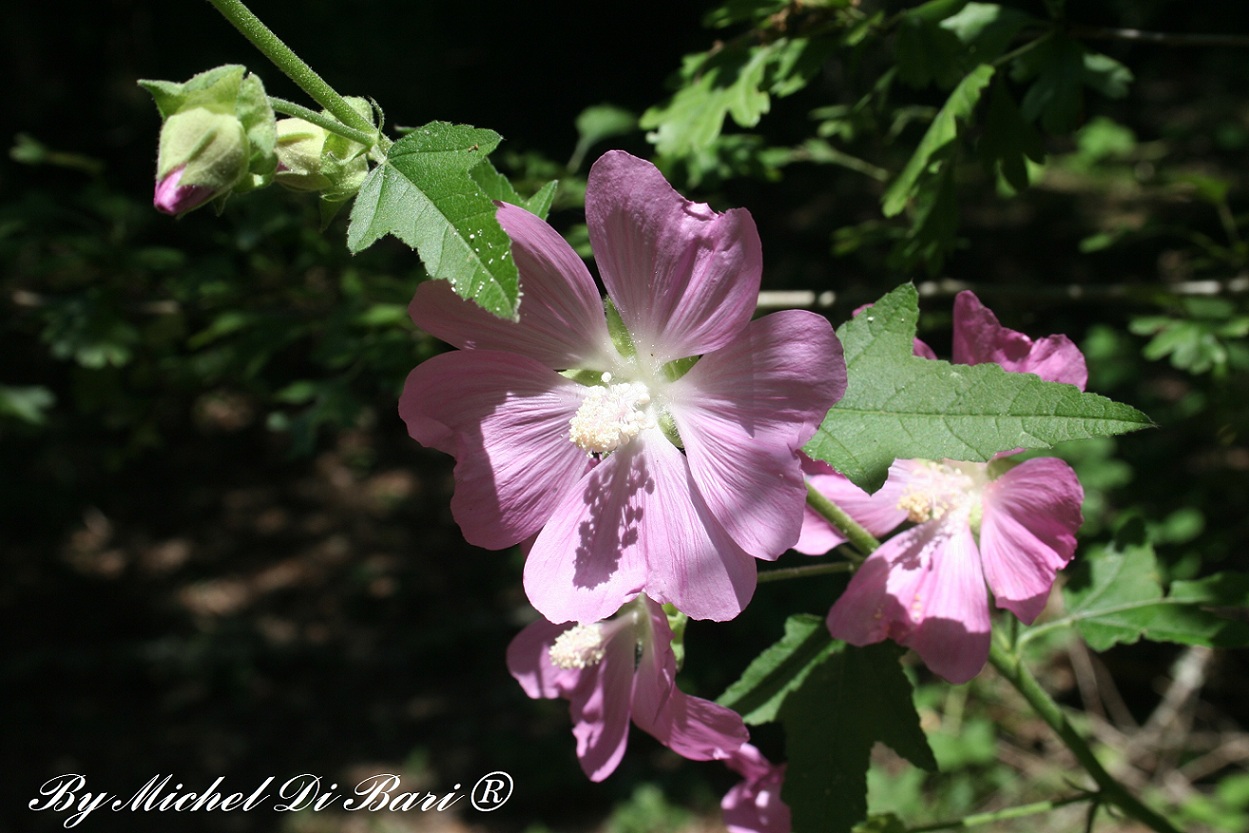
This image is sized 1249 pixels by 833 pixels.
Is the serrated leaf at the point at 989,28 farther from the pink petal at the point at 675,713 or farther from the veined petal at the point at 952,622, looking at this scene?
the pink petal at the point at 675,713

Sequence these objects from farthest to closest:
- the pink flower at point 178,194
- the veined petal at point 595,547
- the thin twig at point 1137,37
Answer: the thin twig at point 1137,37 → the veined petal at point 595,547 → the pink flower at point 178,194

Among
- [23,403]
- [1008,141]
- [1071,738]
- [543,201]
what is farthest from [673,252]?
[23,403]

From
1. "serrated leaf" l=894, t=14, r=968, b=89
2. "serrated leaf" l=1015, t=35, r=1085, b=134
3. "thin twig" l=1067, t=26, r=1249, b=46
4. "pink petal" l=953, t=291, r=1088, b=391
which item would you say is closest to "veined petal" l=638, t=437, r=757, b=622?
"pink petal" l=953, t=291, r=1088, b=391

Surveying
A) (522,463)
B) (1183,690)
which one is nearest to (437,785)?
(1183,690)

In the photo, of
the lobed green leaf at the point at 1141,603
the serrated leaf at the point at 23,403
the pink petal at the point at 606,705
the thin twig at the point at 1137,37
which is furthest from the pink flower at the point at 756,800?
the serrated leaf at the point at 23,403

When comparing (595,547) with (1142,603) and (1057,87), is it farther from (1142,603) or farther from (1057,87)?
(1057,87)

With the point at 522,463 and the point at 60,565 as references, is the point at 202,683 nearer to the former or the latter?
the point at 60,565

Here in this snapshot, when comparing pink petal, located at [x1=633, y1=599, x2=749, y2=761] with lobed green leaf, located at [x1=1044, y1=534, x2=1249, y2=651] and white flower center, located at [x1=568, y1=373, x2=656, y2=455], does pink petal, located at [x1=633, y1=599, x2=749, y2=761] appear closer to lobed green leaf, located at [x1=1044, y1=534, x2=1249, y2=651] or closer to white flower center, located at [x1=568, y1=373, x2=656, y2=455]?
white flower center, located at [x1=568, y1=373, x2=656, y2=455]
